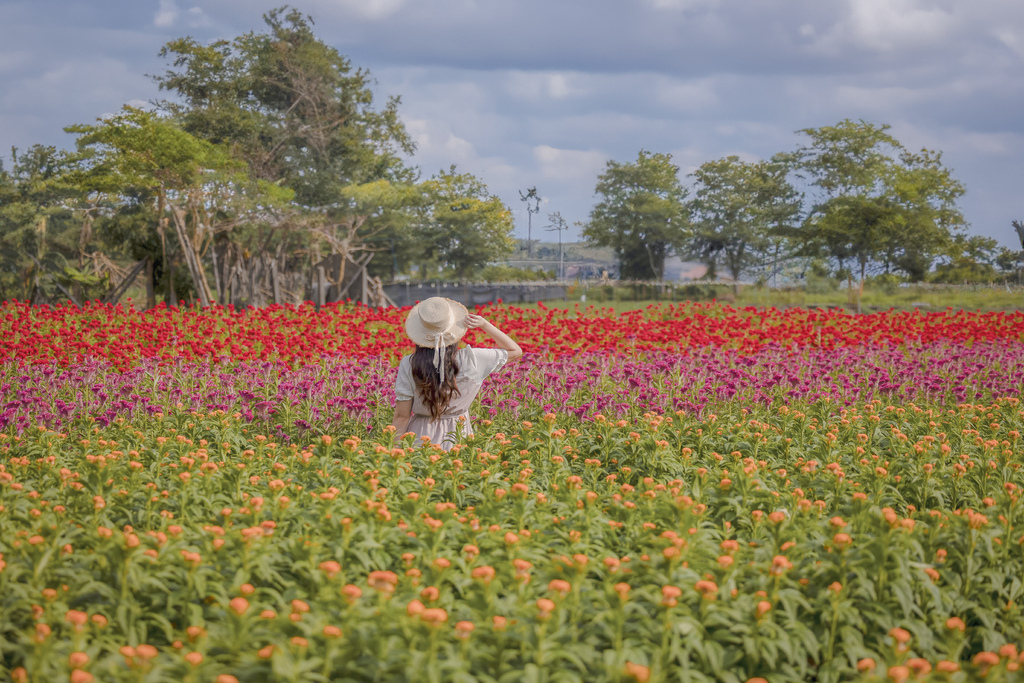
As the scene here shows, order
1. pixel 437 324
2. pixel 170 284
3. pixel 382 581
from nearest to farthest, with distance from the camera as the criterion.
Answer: pixel 382 581
pixel 437 324
pixel 170 284

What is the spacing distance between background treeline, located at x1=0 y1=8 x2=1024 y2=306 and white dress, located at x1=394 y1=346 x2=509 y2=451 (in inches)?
569

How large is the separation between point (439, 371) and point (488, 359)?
420 mm

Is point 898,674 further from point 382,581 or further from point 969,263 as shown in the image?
point 969,263

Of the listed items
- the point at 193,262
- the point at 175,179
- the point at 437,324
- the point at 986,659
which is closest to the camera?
the point at 986,659

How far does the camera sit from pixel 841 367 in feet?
26.5

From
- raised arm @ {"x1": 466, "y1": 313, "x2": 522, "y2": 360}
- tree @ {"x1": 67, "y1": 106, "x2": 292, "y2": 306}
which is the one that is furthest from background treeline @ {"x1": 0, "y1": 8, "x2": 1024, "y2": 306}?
raised arm @ {"x1": 466, "y1": 313, "x2": 522, "y2": 360}

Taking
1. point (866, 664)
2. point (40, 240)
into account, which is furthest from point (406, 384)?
point (40, 240)

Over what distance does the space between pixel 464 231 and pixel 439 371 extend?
23.1m

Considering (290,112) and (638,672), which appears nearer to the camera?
(638,672)

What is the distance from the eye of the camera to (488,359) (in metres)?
4.87

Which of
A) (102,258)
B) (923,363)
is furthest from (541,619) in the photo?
(102,258)

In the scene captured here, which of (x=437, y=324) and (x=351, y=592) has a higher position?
(x=437, y=324)

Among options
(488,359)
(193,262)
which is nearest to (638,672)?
(488,359)

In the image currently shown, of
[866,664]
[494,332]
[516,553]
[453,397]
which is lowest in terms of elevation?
[866,664]
